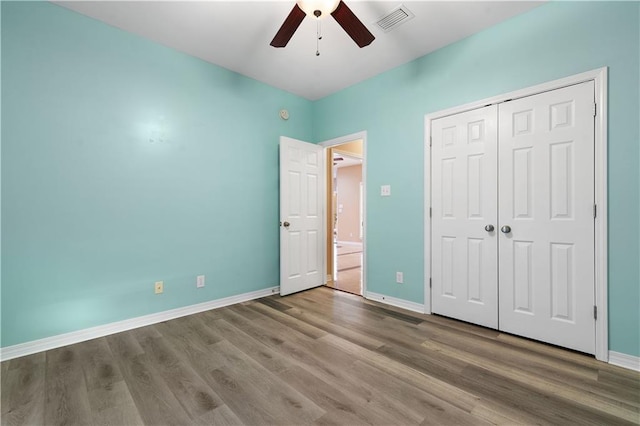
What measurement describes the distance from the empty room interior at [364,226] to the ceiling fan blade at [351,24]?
0.02m

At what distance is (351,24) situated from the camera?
2.03 meters

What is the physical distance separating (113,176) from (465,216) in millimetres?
3353

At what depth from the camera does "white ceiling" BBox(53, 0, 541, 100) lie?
2.30 m

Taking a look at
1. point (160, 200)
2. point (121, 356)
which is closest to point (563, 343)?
point (121, 356)

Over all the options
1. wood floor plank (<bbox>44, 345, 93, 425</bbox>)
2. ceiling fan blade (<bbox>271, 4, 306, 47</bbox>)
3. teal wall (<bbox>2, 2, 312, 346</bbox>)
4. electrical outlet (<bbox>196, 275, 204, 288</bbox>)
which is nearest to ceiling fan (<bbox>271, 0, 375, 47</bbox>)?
ceiling fan blade (<bbox>271, 4, 306, 47</bbox>)

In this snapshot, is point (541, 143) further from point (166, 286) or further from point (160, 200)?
point (166, 286)

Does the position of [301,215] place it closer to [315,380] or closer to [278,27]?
[278,27]

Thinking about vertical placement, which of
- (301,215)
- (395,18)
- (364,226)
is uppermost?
(395,18)

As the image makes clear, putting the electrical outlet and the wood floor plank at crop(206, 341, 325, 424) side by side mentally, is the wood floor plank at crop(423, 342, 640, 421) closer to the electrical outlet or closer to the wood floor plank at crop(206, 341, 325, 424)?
the wood floor plank at crop(206, 341, 325, 424)

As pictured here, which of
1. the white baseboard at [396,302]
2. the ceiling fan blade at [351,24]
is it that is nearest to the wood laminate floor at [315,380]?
the white baseboard at [396,302]

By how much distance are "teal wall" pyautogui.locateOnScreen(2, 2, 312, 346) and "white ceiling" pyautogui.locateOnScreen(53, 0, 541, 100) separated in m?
0.21

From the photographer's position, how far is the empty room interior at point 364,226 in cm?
174

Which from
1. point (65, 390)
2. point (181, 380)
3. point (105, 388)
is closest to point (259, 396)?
point (181, 380)

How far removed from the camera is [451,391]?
167 centimetres
